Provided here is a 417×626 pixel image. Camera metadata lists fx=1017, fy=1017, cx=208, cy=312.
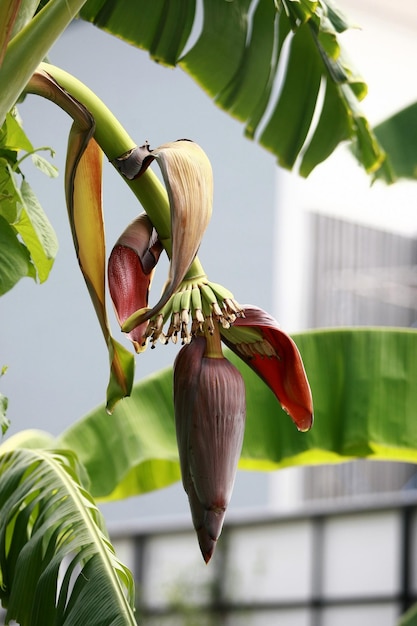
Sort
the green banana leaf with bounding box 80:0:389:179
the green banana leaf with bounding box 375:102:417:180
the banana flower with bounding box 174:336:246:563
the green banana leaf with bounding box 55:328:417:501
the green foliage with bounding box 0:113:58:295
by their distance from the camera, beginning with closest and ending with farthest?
the banana flower with bounding box 174:336:246:563
the green foliage with bounding box 0:113:58:295
the green banana leaf with bounding box 80:0:389:179
the green banana leaf with bounding box 55:328:417:501
the green banana leaf with bounding box 375:102:417:180

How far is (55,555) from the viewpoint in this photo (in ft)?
2.56

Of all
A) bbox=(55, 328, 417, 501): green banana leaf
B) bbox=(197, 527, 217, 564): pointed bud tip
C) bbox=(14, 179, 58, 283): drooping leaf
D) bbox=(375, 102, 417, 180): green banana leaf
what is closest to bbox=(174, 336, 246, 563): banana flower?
bbox=(197, 527, 217, 564): pointed bud tip

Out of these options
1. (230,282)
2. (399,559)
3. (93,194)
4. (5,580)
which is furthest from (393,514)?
(93,194)

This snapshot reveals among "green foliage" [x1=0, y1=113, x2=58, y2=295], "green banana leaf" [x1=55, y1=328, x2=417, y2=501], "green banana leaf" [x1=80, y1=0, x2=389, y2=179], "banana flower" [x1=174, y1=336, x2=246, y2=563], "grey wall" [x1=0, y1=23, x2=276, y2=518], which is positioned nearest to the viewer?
"banana flower" [x1=174, y1=336, x2=246, y2=563]

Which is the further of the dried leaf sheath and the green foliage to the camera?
the green foliage

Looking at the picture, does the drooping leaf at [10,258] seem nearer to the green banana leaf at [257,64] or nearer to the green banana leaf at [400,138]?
the green banana leaf at [257,64]

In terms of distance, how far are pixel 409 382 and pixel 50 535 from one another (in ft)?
2.01

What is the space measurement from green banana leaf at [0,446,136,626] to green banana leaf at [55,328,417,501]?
0.34 metres

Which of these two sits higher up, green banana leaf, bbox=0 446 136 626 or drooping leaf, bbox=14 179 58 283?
drooping leaf, bbox=14 179 58 283

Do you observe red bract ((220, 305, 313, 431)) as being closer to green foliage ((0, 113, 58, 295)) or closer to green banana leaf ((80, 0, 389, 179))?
green foliage ((0, 113, 58, 295))

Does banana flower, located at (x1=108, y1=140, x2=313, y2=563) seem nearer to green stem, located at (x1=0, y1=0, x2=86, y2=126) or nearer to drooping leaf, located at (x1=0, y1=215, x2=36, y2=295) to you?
green stem, located at (x1=0, y1=0, x2=86, y2=126)

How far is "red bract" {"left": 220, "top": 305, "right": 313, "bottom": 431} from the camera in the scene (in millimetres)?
480

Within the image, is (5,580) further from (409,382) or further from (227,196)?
(227,196)

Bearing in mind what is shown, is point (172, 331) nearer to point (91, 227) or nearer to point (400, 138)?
point (91, 227)
